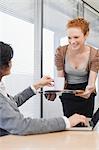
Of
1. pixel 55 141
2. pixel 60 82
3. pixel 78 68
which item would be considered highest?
pixel 78 68

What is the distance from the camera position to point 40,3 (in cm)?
317

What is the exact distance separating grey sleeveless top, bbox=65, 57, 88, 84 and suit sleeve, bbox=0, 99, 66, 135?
864mm

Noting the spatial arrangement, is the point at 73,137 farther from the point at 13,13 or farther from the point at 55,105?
the point at 55,105

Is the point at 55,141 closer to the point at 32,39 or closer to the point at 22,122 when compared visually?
the point at 22,122

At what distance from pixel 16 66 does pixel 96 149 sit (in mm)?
2088

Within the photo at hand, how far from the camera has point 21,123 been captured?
3.78ft

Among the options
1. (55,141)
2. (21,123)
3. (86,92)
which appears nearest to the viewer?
(55,141)

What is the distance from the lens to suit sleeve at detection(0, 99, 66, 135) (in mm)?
1146

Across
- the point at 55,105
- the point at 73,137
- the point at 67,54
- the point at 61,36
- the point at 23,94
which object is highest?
the point at 61,36

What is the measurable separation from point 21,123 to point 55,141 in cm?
18

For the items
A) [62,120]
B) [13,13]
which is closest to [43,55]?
[13,13]

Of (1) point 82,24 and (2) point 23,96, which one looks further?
(1) point 82,24

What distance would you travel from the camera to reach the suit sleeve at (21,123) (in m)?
1.15

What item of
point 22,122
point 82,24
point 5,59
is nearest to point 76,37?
point 82,24
